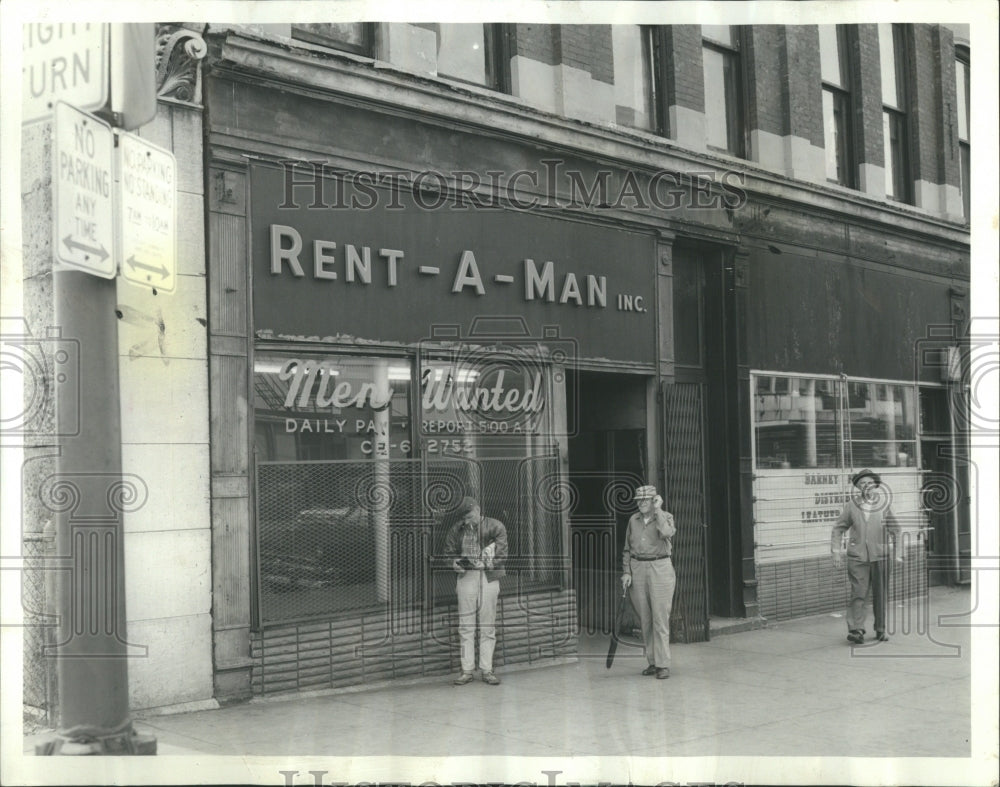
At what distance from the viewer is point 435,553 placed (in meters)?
9.62

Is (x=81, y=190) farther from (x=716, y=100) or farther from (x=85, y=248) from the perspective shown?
(x=716, y=100)

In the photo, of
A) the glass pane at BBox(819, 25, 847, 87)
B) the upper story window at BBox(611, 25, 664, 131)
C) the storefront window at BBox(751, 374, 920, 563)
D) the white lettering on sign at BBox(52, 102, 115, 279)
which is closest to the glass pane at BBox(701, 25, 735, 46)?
the upper story window at BBox(611, 25, 664, 131)

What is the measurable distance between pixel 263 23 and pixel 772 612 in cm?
897

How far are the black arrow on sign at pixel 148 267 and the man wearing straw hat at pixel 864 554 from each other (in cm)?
794

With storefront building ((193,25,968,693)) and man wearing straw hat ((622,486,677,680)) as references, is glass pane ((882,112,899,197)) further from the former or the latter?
man wearing straw hat ((622,486,677,680))

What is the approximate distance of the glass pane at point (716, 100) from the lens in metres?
12.4

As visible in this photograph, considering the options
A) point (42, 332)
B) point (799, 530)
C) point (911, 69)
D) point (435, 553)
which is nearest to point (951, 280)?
point (911, 69)

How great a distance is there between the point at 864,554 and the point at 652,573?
3.02 metres

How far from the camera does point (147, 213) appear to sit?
7.05 metres

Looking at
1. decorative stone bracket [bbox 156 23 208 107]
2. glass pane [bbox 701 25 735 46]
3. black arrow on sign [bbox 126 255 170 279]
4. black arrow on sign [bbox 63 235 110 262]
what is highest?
glass pane [bbox 701 25 735 46]

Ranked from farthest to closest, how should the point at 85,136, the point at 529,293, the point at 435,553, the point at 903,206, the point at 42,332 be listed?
the point at 903,206 → the point at 529,293 → the point at 435,553 → the point at 42,332 → the point at 85,136

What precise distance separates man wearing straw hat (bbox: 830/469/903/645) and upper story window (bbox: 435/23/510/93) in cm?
616

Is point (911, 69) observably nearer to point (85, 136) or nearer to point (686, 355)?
point (686, 355)

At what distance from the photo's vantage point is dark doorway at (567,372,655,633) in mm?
11500
